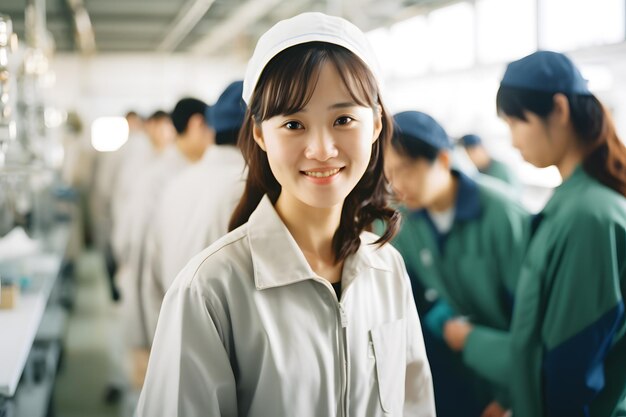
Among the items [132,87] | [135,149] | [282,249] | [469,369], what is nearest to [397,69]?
[135,149]

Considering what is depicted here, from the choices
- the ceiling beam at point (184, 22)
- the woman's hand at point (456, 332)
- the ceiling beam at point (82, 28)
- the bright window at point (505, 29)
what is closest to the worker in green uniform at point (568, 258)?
the woman's hand at point (456, 332)

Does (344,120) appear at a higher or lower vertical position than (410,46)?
lower

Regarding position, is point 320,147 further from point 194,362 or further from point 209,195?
point 209,195

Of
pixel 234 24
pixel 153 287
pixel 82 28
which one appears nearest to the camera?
pixel 153 287

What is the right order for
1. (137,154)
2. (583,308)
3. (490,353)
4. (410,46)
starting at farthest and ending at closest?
1. (410,46)
2. (137,154)
3. (490,353)
4. (583,308)

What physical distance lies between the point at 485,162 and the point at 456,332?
266 centimetres

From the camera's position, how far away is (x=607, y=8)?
10.3 ft

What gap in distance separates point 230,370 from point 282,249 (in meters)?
0.22

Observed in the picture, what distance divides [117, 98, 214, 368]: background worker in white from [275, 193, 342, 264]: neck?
1.56 m

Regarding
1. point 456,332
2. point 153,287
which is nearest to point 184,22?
point 153,287

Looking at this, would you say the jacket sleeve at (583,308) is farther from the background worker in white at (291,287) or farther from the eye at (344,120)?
the eye at (344,120)

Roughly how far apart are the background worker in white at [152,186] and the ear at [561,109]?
1.46 m

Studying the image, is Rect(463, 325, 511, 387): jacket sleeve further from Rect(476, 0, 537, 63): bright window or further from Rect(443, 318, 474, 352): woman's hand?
Rect(476, 0, 537, 63): bright window

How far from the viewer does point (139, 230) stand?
3.37m
